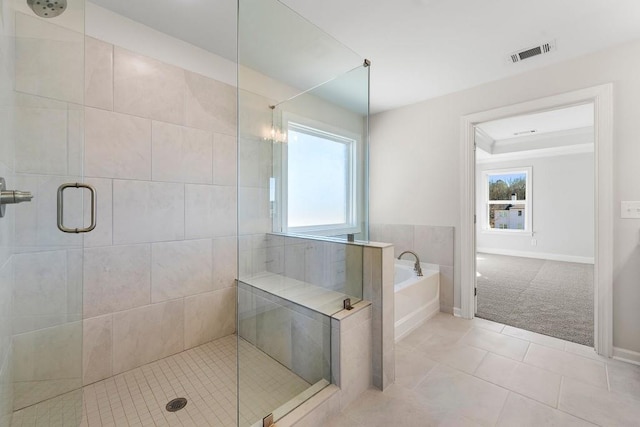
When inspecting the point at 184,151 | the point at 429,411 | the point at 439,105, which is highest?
the point at 439,105

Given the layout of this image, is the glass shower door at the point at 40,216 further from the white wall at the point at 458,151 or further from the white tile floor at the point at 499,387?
the white wall at the point at 458,151

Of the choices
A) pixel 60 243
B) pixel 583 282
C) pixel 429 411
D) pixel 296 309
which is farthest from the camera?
pixel 583 282

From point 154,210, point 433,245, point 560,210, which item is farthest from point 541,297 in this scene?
point 154,210

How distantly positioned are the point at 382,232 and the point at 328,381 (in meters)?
2.13

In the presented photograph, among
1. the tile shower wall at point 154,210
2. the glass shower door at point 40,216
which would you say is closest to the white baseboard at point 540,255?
the tile shower wall at point 154,210

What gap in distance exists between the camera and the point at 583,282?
398 centimetres

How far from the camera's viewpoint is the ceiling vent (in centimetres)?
199

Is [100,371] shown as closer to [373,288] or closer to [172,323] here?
[172,323]

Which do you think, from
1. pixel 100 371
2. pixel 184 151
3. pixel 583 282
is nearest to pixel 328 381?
pixel 100 371

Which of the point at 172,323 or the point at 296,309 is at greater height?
the point at 296,309

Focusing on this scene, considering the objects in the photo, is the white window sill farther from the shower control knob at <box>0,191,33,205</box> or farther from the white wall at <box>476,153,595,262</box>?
the shower control knob at <box>0,191,33,205</box>

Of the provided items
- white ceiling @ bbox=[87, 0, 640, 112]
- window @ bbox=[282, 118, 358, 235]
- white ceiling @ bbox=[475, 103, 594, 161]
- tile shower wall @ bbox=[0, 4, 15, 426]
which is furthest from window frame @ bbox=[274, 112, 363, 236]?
white ceiling @ bbox=[475, 103, 594, 161]

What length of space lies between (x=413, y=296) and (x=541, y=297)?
82.9 inches

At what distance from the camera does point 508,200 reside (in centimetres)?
627
